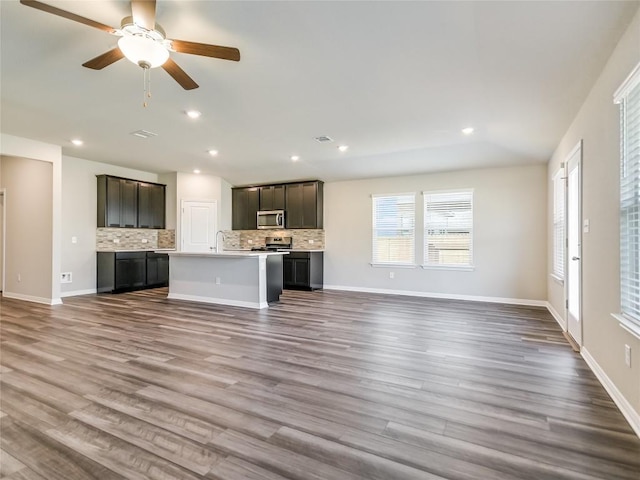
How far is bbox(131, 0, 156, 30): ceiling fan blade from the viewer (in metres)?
2.07

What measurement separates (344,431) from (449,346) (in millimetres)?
1997

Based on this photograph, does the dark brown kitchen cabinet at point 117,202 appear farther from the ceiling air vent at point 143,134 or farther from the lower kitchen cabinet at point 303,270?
the lower kitchen cabinet at point 303,270

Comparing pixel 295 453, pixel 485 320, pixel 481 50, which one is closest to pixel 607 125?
pixel 481 50

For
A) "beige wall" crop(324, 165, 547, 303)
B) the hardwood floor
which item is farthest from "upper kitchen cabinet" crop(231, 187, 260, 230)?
the hardwood floor

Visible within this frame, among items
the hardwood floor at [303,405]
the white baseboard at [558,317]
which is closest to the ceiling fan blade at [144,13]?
the hardwood floor at [303,405]

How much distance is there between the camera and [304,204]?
Answer: 7.71 m

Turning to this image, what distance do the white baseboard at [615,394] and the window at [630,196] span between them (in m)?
0.54

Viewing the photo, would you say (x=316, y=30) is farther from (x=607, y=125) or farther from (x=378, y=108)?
(x=607, y=125)

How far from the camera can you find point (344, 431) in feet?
6.46

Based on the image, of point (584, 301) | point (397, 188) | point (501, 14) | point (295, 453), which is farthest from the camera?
point (397, 188)

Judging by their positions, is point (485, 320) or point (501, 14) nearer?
point (501, 14)

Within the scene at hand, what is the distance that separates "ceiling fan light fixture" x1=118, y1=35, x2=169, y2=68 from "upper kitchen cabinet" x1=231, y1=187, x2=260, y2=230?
5.93m

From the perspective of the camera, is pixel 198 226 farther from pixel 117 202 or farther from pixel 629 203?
pixel 629 203

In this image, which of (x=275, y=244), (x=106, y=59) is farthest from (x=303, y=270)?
(x=106, y=59)
